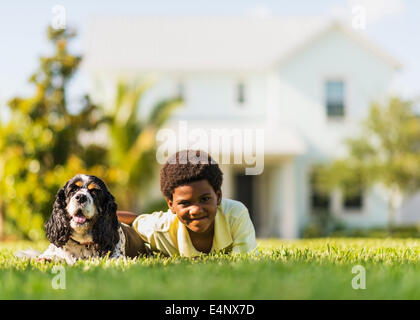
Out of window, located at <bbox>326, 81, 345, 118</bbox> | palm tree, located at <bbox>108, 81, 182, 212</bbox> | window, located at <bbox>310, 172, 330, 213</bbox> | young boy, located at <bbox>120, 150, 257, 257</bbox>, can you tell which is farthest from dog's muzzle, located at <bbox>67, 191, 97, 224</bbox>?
window, located at <bbox>326, 81, 345, 118</bbox>

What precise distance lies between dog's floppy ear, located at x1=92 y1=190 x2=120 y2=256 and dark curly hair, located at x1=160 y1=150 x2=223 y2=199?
0.49 m

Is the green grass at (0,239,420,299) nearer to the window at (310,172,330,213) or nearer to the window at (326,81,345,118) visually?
the window at (310,172,330,213)

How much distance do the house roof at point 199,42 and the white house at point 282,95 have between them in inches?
2.5

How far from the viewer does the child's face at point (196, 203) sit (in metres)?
4.92

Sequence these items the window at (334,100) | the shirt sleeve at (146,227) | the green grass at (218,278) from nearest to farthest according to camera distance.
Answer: the green grass at (218,278)
the shirt sleeve at (146,227)
the window at (334,100)

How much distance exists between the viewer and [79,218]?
16.0 ft

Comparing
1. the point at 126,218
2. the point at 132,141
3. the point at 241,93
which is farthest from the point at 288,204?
the point at 126,218

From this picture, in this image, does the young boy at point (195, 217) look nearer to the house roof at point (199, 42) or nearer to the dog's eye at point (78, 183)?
the dog's eye at point (78, 183)

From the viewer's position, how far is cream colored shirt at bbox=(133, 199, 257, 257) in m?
5.39

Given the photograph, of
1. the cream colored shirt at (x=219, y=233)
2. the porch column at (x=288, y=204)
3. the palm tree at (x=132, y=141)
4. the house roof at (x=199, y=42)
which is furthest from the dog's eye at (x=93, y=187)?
the house roof at (x=199, y=42)

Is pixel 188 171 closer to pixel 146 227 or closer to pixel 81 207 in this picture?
pixel 81 207

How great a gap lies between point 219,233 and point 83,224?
1.26 meters
